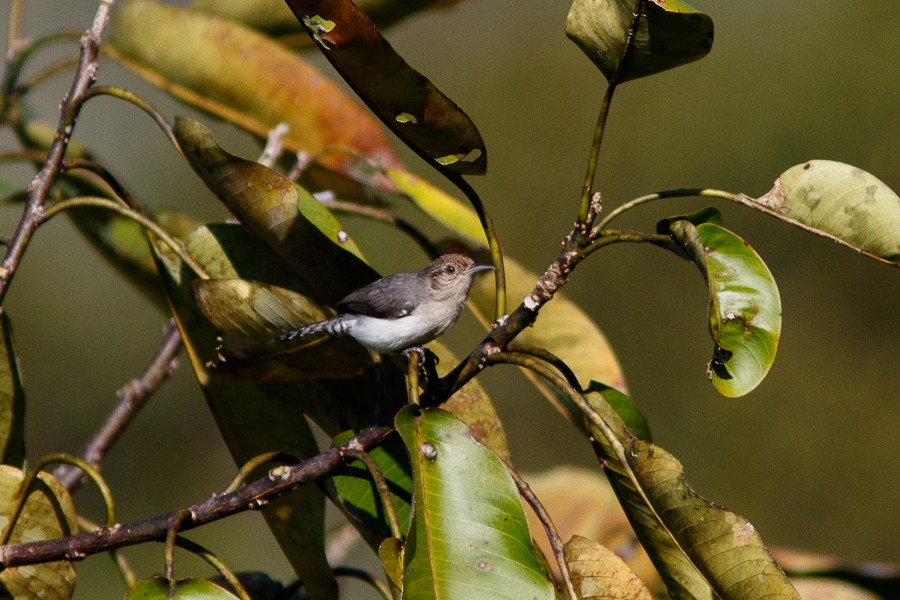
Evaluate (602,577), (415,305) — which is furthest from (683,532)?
(415,305)

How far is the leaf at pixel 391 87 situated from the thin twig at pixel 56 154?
0.72 meters

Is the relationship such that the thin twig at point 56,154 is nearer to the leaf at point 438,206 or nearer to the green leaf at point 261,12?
the leaf at point 438,206

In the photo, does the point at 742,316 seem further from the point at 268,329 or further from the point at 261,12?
the point at 261,12

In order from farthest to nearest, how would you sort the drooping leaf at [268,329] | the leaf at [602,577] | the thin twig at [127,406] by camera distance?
1. the thin twig at [127,406]
2. the drooping leaf at [268,329]
3. the leaf at [602,577]

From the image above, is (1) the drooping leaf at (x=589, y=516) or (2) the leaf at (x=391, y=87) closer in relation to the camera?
(2) the leaf at (x=391, y=87)

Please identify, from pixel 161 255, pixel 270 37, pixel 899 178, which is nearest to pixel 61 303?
pixel 270 37

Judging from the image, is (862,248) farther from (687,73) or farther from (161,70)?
(687,73)

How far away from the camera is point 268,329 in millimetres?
1939

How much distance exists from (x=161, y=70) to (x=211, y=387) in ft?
4.63

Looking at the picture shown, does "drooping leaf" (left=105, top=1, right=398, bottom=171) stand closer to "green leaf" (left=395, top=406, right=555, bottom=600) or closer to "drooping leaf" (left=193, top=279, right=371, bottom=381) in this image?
"drooping leaf" (left=193, top=279, right=371, bottom=381)

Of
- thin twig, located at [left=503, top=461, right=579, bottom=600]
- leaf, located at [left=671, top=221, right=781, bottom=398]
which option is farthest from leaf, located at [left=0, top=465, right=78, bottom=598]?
leaf, located at [left=671, top=221, right=781, bottom=398]

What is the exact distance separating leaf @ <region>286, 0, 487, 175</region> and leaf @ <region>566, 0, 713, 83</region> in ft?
0.93

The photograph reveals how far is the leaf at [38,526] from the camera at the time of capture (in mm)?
1920

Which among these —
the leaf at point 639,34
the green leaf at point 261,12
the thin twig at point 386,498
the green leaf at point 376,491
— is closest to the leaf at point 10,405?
the green leaf at point 376,491
